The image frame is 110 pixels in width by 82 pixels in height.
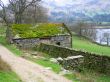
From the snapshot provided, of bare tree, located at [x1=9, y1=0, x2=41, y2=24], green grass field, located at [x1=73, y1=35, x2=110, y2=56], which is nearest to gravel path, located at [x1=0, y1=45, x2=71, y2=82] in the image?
green grass field, located at [x1=73, y1=35, x2=110, y2=56]

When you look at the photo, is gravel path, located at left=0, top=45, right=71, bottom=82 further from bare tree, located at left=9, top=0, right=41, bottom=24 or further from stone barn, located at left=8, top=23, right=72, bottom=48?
bare tree, located at left=9, top=0, right=41, bottom=24

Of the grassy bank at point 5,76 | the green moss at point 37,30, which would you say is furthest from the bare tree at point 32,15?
the grassy bank at point 5,76

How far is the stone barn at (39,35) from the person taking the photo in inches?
1278

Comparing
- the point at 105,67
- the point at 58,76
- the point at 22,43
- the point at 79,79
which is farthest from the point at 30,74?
the point at 22,43

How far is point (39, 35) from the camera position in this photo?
33.8 meters

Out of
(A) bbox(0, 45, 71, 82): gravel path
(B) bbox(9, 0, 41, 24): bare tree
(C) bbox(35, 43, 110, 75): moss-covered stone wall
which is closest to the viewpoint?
(A) bbox(0, 45, 71, 82): gravel path

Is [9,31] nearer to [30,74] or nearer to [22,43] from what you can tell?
[22,43]

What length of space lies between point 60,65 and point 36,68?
190 cm

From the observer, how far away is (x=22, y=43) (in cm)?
3244

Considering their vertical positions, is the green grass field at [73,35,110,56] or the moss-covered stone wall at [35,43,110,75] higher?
the moss-covered stone wall at [35,43,110,75]

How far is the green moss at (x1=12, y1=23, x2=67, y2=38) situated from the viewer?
33406 mm

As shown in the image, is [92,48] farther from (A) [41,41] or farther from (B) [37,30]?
(A) [41,41]

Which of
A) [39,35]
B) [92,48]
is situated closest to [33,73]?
[39,35]

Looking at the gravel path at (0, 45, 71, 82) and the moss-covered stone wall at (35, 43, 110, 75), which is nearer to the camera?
the gravel path at (0, 45, 71, 82)
